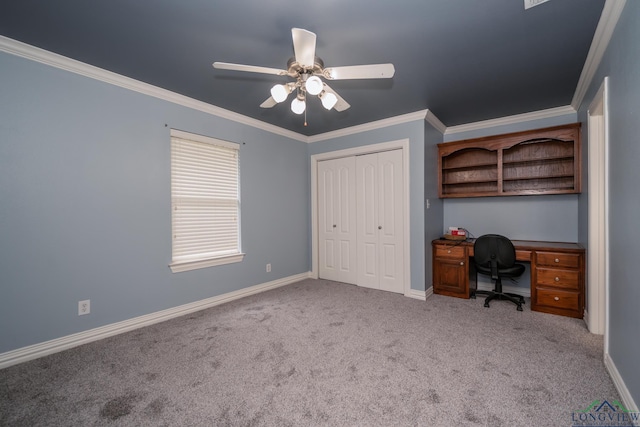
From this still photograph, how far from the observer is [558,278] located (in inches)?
121

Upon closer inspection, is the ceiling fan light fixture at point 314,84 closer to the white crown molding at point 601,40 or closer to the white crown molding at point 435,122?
the white crown molding at point 601,40

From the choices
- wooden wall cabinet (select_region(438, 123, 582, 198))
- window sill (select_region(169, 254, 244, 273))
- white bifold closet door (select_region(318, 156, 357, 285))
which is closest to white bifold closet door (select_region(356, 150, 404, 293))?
white bifold closet door (select_region(318, 156, 357, 285))

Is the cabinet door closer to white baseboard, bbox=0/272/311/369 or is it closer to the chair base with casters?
the chair base with casters

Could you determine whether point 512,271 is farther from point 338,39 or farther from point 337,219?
point 338,39

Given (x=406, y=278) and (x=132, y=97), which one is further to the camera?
(x=406, y=278)

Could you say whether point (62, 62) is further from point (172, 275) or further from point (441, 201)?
point (441, 201)

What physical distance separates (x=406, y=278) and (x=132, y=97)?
3840 millimetres

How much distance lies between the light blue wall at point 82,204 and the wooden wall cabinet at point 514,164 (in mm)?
3417

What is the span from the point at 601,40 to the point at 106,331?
4.74m

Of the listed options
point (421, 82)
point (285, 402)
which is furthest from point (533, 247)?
point (285, 402)

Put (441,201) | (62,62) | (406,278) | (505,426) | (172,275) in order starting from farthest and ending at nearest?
(441,201), (406,278), (172,275), (62,62), (505,426)

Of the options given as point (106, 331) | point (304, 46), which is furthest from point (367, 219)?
point (106, 331)

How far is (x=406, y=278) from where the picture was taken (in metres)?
3.86

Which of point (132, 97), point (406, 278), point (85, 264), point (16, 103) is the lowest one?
point (406, 278)
